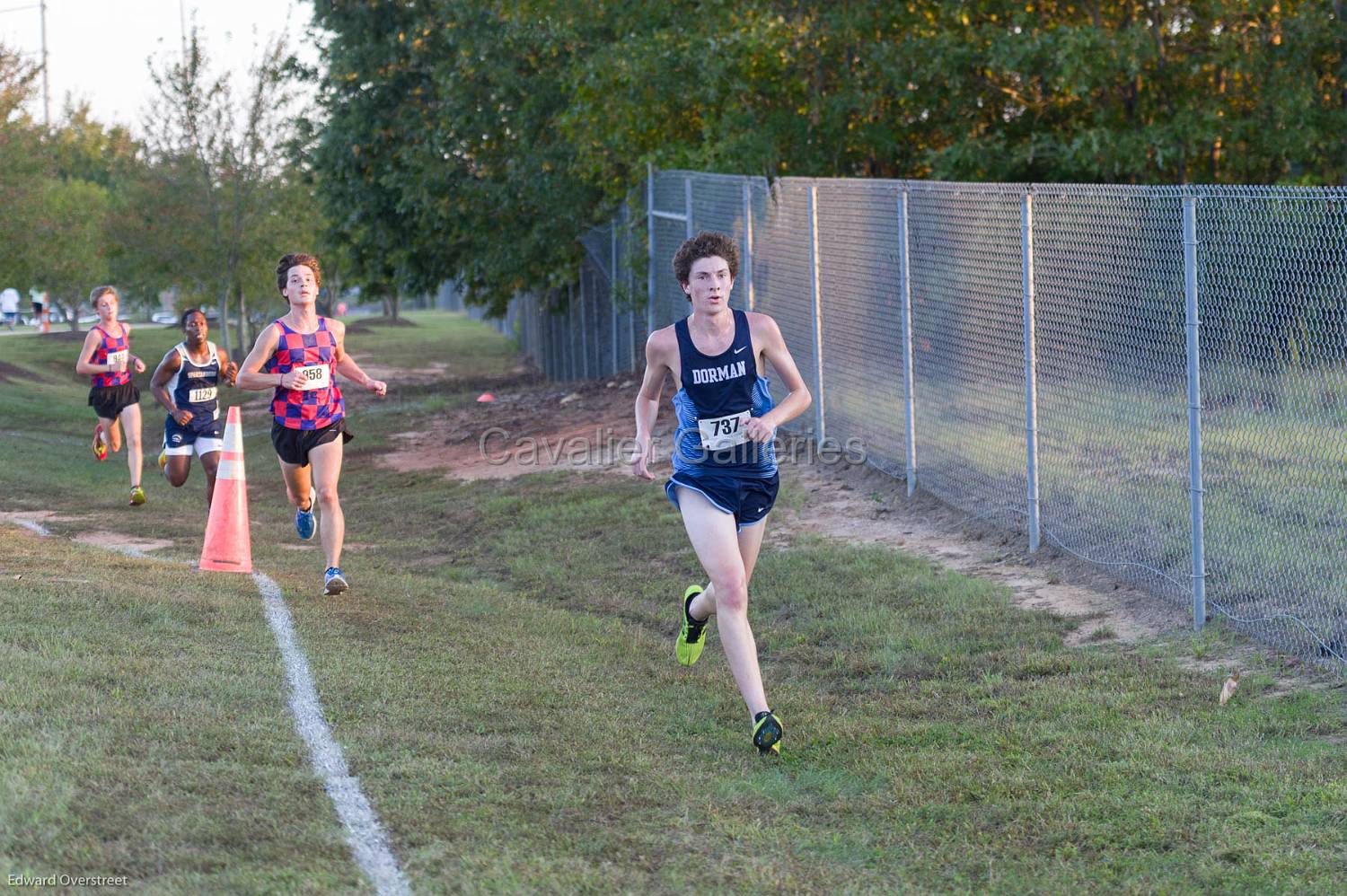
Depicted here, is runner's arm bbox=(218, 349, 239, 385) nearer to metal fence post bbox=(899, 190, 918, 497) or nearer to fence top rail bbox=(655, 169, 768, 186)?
metal fence post bbox=(899, 190, 918, 497)

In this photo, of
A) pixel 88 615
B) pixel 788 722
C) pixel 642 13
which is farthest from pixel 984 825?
pixel 642 13

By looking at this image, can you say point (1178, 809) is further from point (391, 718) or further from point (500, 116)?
point (500, 116)

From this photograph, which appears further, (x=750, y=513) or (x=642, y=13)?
(x=642, y=13)

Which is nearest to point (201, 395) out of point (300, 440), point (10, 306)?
point (300, 440)

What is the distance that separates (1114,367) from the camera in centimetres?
842

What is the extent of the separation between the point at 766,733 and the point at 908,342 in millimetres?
5734

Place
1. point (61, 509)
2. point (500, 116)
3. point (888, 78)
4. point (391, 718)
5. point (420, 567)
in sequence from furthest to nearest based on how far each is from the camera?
1. point (500, 116)
2. point (888, 78)
3. point (61, 509)
4. point (420, 567)
5. point (391, 718)

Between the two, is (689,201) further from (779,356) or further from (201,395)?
(779,356)

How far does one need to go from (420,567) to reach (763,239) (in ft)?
16.0

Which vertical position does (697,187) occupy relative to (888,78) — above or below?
below

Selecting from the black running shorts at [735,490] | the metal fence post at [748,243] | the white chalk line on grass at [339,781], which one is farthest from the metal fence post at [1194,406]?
the metal fence post at [748,243]

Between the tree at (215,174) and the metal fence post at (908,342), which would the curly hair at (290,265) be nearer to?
the metal fence post at (908,342)

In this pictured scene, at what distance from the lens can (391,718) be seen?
5992 millimetres

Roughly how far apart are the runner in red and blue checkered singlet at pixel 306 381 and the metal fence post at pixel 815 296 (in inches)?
194
